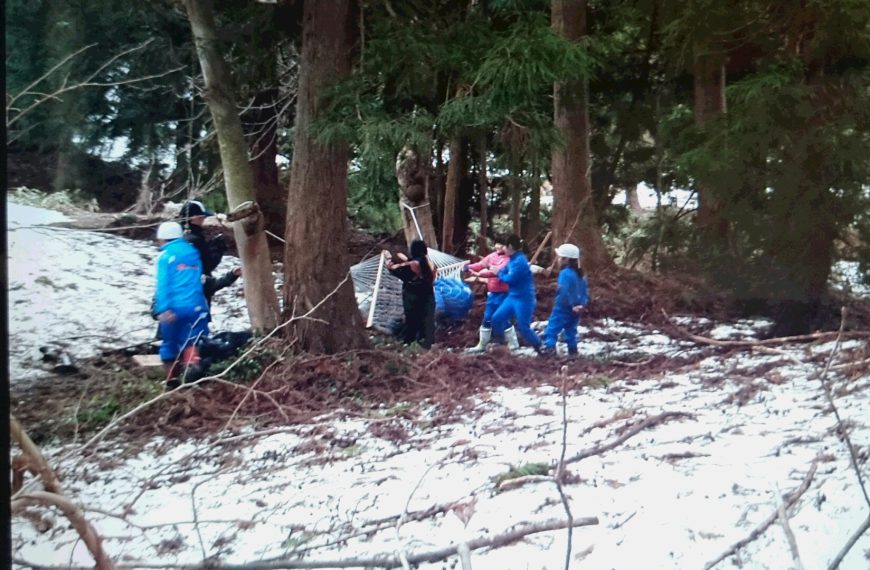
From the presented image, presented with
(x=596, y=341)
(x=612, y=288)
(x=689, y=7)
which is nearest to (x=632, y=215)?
(x=612, y=288)

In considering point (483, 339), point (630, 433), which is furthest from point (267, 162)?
point (630, 433)

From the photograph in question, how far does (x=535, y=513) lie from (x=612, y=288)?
770 cm

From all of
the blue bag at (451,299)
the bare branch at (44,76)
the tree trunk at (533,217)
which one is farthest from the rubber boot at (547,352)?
the bare branch at (44,76)

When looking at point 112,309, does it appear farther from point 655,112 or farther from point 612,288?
point 655,112

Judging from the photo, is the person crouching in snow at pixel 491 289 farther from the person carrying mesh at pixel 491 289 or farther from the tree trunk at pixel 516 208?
the tree trunk at pixel 516 208

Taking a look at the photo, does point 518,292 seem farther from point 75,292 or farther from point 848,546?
point 848,546

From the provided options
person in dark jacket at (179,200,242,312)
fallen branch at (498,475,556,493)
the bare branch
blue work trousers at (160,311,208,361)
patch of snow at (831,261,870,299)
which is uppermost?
the bare branch

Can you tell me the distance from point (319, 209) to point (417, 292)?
58.2 inches

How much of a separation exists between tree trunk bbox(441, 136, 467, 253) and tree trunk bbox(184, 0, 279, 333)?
3.81m

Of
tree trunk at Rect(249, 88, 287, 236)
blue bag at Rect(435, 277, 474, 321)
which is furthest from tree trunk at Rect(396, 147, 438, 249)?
tree trunk at Rect(249, 88, 287, 236)

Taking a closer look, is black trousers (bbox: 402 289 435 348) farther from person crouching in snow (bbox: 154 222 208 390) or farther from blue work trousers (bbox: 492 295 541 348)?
person crouching in snow (bbox: 154 222 208 390)

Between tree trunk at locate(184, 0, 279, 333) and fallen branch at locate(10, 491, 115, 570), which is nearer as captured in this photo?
fallen branch at locate(10, 491, 115, 570)

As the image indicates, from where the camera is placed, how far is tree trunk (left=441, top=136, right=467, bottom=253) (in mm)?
12715

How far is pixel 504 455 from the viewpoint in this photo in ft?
16.6
